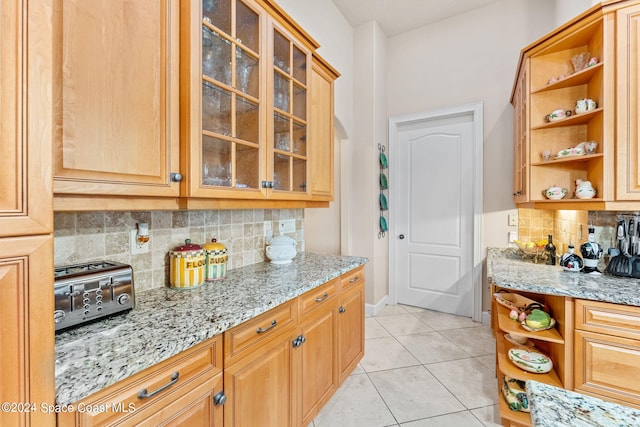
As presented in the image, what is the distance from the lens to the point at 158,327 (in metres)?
0.99

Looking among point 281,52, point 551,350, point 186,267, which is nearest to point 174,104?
point 186,267

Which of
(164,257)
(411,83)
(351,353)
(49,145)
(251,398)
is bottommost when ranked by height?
(351,353)

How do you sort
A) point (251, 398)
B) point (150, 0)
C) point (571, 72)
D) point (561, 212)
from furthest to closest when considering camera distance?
1. point (561, 212)
2. point (571, 72)
3. point (251, 398)
4. point (150, 0)

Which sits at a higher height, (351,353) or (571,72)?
(571,72)

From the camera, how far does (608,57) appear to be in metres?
1.63

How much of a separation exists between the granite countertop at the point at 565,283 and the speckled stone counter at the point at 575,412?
44.2 inches

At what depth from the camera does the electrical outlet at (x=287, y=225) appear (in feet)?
7.47

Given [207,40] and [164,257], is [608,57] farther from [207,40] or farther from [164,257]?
[164,257]

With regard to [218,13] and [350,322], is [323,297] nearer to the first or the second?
[350,322]

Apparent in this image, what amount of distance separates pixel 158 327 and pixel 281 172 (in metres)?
1.06

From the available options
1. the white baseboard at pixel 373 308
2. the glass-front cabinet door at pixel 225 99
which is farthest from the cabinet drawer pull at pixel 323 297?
the white baseboard at pixel 373 308

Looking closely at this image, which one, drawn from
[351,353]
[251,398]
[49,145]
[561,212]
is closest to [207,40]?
[49,145]

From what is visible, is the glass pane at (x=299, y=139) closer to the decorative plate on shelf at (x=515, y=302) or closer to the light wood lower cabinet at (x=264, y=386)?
the light wood lower cabinet at (x=264, y=386)

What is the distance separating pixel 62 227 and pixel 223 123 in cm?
77
